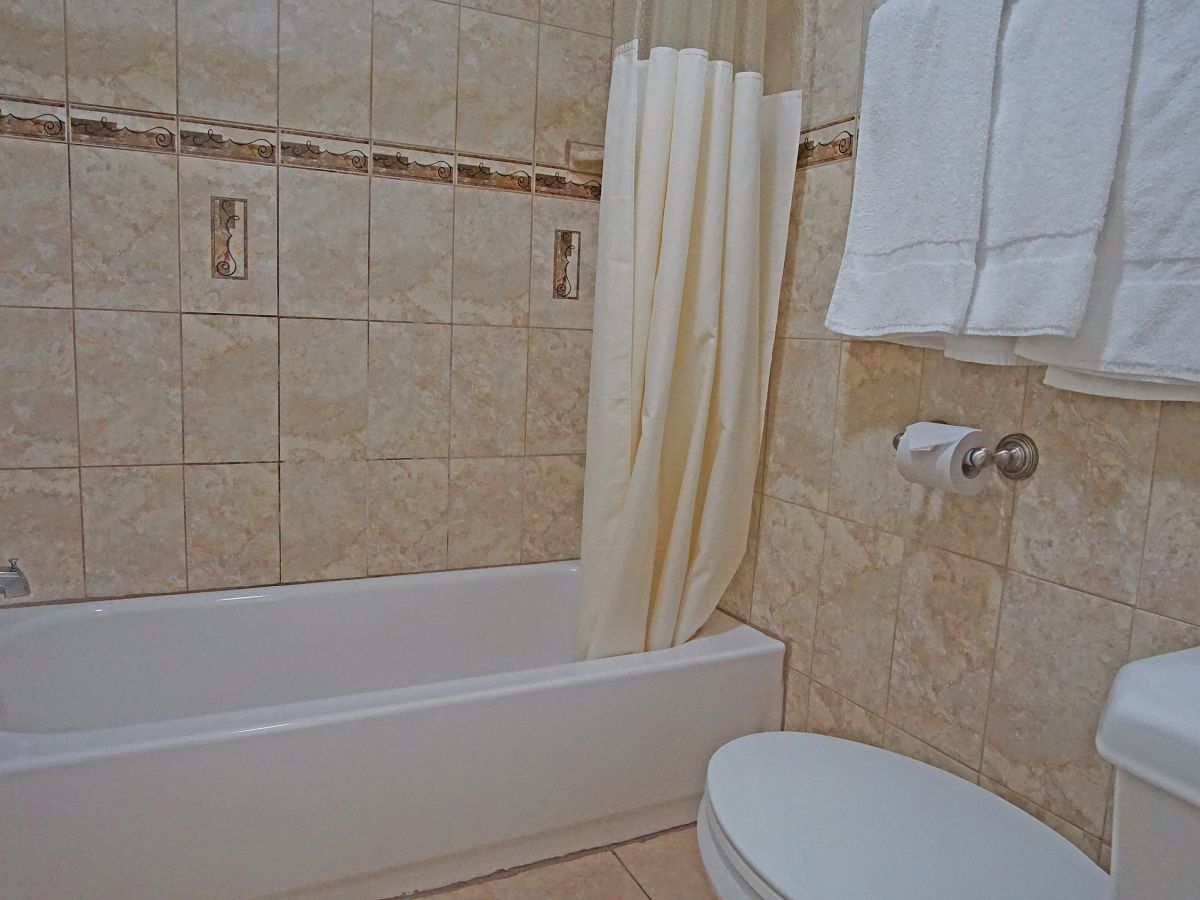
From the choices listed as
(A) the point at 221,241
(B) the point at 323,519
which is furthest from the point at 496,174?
(B) the point at 323,519

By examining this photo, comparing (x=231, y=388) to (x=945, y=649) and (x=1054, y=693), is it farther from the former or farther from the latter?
(x=1054, y=693)

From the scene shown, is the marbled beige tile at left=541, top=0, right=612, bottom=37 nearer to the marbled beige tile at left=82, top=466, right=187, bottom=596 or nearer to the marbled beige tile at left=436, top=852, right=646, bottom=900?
the marbled beige tile at left=82, top=466, right=187, bottom=596

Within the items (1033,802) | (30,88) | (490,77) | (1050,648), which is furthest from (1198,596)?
(30,88)

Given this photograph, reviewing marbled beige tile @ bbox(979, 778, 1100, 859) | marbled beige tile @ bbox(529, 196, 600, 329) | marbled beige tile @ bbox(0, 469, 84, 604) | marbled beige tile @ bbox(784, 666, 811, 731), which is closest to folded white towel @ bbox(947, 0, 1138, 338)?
marbled beige tile @ bbox(979, 778, 1100, 859)

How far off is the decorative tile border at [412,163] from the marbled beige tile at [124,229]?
0.44 meters

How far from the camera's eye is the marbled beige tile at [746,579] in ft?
6.49

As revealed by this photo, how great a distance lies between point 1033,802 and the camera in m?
1.36

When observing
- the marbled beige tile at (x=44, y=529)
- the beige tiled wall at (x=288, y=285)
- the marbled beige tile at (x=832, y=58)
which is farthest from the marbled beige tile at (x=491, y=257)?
the marbled beige tile at (x=44, y=529)

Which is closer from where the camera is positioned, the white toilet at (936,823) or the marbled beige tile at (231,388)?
the white toilet at (936,823)

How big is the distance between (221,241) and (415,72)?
610 mm

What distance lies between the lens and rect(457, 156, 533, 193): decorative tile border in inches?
80.0

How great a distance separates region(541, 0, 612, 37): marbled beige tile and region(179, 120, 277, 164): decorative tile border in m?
0.77

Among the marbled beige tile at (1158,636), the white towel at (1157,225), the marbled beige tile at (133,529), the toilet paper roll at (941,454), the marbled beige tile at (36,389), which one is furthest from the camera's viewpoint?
the marbled beige tile at (133,529)

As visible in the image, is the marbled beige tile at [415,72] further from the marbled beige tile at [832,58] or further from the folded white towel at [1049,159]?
the folded white towel at [1049,159]
